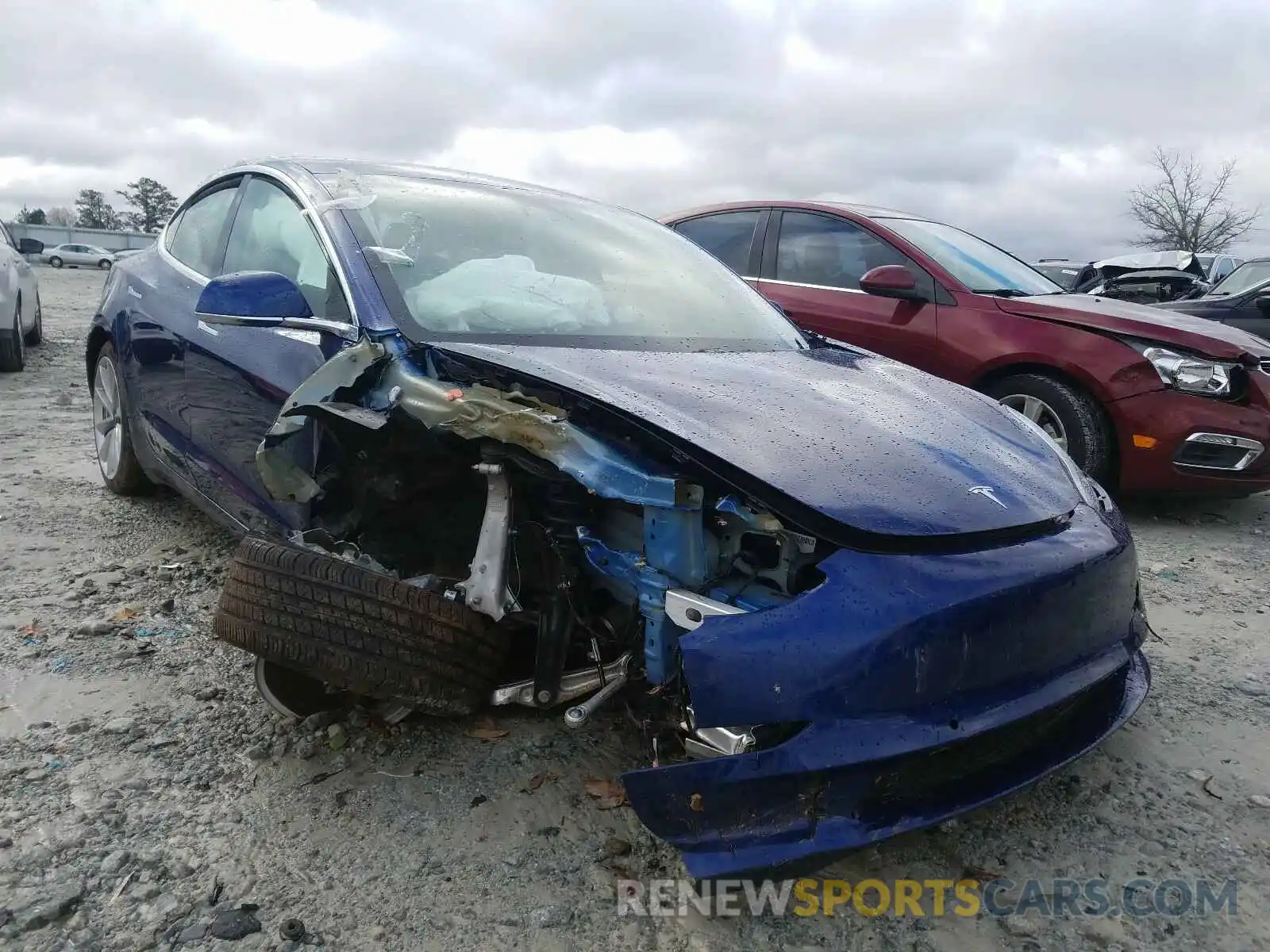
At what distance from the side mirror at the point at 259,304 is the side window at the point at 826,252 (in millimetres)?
3389

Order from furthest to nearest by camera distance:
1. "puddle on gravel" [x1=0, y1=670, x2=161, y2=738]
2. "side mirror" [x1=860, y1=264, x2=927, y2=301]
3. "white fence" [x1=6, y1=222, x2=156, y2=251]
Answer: "white fence" [x1=6, y1=222, x2=156, y2=251] → "side mirror" [x1=860, y1=264, x2=927, y2=301] → "puddle on gravel" [x1=0, y1=670, x2=161, y2=738]

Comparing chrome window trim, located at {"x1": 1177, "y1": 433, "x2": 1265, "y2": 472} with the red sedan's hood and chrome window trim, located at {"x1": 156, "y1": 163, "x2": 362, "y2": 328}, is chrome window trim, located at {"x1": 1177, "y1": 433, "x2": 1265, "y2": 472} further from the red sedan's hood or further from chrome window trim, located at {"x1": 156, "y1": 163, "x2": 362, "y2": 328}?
chrome window trim, located at {"x1": 156, "y1": 163, "x2": 362, "y2": 328}

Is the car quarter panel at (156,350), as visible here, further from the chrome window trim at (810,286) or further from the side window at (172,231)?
the chrome window trim at (810,286)

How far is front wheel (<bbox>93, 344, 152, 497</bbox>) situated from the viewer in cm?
381

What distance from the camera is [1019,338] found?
4.43m

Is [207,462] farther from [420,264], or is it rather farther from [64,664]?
[420,264]

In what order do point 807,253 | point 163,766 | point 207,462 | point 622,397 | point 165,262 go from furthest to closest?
point 807,253 < point 165,262 < point 207,462 < point 163,766 < point 622,397

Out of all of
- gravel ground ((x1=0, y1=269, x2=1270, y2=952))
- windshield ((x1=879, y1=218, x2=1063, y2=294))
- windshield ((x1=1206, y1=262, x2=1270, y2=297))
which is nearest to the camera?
gravel ground ((x1=0, y1=269, x2=1270, y2=952))

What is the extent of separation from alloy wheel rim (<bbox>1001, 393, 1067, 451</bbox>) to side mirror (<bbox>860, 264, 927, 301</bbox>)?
2.44ft

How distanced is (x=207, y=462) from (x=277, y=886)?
1.63 metres

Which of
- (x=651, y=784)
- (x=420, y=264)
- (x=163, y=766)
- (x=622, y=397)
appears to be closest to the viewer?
(x=651, y=784)

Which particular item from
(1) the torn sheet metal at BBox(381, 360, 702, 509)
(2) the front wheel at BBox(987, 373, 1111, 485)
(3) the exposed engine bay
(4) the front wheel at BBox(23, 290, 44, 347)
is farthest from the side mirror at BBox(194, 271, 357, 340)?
(4) the front wheel at BBox(23, 290, 44, 347)

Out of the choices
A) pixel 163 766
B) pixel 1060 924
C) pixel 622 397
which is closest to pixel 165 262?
pixel 163 766

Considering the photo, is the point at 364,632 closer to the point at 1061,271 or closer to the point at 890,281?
the point at 890,281
